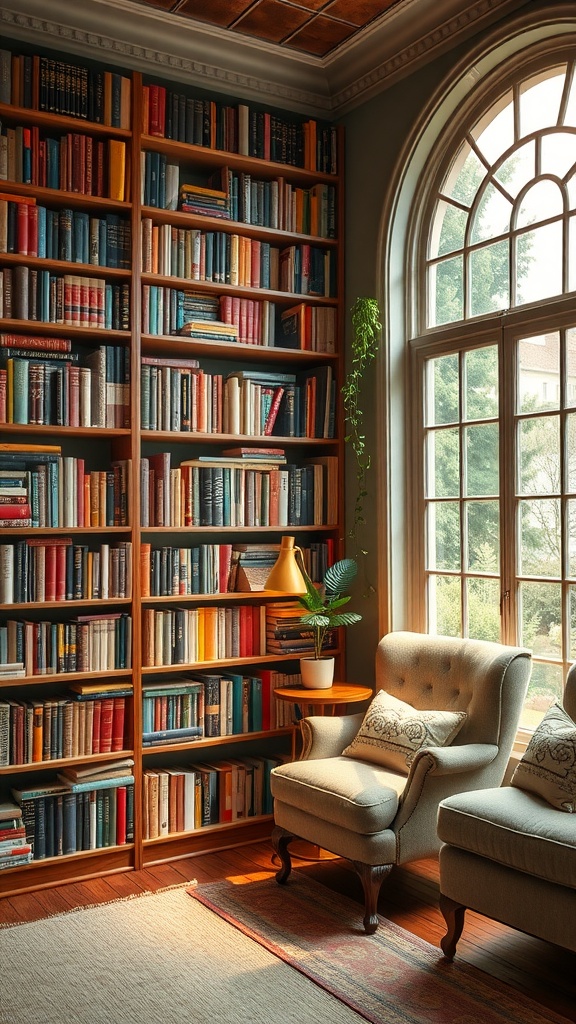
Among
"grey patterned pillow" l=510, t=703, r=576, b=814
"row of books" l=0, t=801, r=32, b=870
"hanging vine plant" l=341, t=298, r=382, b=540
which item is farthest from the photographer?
"hanging vine plant" l=341, t=298, r=382, b=540

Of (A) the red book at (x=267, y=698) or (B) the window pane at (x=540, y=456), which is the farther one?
(A) the red book at (x=267, y=698)

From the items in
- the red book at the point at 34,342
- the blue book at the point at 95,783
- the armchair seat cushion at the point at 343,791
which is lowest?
the blue book at the point at 95,783

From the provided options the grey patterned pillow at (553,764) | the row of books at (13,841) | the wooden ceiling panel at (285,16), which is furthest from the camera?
the wooden ceiling panel at (285,16)

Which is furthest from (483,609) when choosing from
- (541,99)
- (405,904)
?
(541,99)

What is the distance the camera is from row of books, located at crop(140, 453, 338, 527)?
156 inches

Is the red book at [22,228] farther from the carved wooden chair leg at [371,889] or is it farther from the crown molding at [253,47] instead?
the carved wooden chair leg at [371,889]

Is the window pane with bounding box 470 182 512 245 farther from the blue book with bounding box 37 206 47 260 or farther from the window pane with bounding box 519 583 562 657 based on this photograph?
the blue book with bounding box 37 206 47 260

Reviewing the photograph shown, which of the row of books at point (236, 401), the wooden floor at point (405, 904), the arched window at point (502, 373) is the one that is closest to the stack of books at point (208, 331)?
the row of books at point (236, 401)

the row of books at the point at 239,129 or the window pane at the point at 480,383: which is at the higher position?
the row of books at the point at 239,129

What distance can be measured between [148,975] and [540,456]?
228cm

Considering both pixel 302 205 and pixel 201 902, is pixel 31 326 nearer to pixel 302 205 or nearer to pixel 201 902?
→ pixel 302 205

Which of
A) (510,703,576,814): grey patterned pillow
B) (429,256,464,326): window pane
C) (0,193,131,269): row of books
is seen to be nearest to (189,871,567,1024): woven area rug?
(510,703,576,814): grey patterned pillow

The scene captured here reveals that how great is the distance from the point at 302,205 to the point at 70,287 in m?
1.26

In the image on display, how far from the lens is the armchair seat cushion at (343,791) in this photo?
10.2 ft
